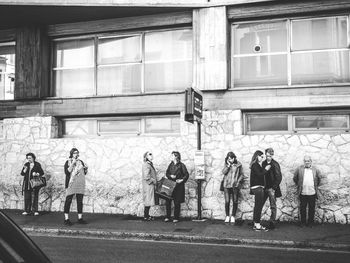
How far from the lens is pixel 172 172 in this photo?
35.7ft

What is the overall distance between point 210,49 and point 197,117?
7.67 feet

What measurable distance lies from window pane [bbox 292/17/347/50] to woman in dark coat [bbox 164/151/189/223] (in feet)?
14.8

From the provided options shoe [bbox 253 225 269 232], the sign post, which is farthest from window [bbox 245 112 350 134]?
shoe [bbox 253 225 269 232]

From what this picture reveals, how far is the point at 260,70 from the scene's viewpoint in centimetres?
1167

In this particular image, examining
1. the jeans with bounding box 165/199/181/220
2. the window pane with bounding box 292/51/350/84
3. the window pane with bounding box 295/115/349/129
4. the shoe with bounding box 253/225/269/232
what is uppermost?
the window pane with bounding box 292/51/350/84

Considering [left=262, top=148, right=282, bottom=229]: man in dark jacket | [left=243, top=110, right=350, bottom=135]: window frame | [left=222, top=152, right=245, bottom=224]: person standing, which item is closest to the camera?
[left=262, top=148, right=282, bottom=229]: man in dark jacket

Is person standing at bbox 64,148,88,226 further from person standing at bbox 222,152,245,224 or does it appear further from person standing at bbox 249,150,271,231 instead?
person standing at bbox 249,150,271,231

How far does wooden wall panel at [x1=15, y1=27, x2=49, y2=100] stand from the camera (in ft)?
43.4

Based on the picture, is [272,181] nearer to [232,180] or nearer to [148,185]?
[232,180]

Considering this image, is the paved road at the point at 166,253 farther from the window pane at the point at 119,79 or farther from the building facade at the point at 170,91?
the window pane at the point at 119,79

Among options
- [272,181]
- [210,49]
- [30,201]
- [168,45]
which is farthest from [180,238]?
[168,45]

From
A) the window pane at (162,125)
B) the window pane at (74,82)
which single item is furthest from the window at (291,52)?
the window pane at (74,82)

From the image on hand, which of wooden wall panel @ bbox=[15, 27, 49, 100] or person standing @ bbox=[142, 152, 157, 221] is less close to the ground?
wooden wall panel @ bbox=[15, 27, 49, 100]

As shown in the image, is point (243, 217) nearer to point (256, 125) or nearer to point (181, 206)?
point (181, 206)
